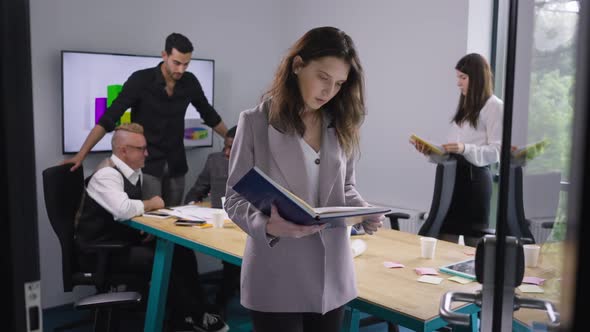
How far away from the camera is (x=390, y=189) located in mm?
4547

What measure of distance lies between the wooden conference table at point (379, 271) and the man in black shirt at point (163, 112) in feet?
2.64

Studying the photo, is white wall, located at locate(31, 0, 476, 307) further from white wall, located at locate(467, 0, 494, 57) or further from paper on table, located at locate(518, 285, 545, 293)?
paper on table, located at locate(518, 285, 545, 293)

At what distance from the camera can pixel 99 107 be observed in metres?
4.04

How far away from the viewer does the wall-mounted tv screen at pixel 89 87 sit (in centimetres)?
389

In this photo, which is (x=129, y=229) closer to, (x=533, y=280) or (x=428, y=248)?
(x=428, y=248)

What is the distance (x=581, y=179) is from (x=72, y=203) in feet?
10.2

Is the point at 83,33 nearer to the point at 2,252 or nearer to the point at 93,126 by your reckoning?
the point at 93,126

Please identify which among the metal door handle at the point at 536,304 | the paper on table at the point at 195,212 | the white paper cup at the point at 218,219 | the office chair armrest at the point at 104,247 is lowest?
the office chair armrest at the point at 104,247

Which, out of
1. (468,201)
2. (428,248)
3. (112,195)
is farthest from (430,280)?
(112,195)

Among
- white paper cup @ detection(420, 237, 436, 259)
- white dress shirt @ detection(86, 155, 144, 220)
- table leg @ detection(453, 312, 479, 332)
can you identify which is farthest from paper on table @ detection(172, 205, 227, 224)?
table leg @ detection(453, 312, 479, 332)

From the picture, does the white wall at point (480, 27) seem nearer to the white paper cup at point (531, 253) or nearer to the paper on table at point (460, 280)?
the paper on table at point (460, 280)

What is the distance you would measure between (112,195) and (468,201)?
77.1 inches

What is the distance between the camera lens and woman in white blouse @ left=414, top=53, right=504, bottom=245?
3020mm

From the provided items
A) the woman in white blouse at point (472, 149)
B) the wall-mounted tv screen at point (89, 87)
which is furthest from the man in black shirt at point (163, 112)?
the woman in white blouse at point (472, 149)
